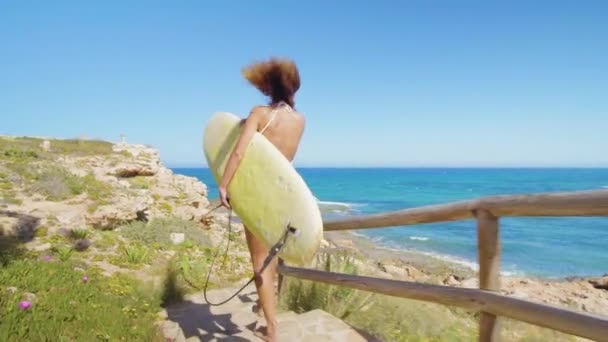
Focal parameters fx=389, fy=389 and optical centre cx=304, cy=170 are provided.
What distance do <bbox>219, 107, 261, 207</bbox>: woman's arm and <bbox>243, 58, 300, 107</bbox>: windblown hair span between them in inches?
10.8

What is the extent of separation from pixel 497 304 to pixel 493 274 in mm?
172

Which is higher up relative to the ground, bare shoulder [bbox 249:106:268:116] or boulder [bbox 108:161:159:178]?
bare shoulder [bbox 249:106:268:116]

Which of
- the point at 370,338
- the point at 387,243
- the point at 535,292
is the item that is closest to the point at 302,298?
the point at 370,338

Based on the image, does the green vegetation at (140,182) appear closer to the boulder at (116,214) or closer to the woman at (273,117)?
the boulder at (116,214)

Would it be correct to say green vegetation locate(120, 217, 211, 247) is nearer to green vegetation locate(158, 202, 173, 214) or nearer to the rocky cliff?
the rocky cliff

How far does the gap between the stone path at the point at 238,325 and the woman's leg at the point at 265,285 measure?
0.32 metres

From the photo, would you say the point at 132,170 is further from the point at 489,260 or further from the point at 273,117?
the point at 489,260

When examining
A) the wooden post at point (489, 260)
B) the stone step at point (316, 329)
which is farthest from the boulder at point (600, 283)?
the wooden post at point (489, 260)

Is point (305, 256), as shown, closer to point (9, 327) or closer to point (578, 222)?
point (9, 327)

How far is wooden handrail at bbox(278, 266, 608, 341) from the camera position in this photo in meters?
1.58

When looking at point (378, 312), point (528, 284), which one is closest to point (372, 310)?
point (378, 312)

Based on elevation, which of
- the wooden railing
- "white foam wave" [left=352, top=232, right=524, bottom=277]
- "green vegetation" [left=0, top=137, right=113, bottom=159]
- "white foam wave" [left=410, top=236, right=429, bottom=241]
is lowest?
"white foam wave" [left=410, top=236, right=429, bottom=241]

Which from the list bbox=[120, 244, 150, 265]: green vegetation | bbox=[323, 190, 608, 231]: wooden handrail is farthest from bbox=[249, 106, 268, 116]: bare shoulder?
bbox=[120, 244, 150, 265]: green vegetation

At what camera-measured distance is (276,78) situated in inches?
119
